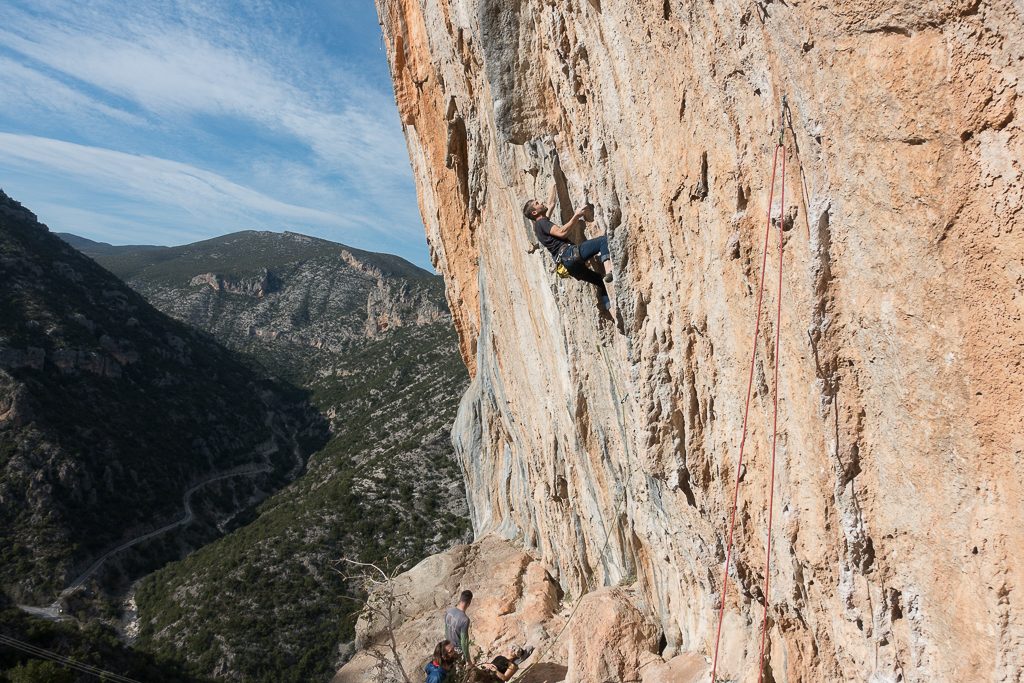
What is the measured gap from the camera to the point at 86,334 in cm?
5388

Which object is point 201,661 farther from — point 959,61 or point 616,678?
point 959,61

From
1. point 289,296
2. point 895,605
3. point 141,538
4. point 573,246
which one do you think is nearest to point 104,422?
point 141,538

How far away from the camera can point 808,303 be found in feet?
13.8

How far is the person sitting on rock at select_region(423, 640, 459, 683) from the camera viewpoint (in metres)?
8.27

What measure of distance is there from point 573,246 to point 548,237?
345 mm

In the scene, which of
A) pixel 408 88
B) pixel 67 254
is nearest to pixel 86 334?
pixel 67 254

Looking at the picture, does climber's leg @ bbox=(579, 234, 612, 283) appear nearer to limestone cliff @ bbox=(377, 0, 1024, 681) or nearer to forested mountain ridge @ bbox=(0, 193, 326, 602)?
limestone cliff @ bbox=(377, 0, 1024, 681)

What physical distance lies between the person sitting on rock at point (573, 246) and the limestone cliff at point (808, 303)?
0.81 feet

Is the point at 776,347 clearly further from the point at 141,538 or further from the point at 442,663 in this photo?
the point at 141,538

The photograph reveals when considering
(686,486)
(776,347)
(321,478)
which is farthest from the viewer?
(321,478)

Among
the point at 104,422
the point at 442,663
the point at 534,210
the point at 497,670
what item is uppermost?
the point at 534,210

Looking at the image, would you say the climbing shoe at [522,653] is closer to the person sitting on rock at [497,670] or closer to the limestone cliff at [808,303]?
the person sitting on rock at [497,670]

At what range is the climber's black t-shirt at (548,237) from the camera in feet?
24.1

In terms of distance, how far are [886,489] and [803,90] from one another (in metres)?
2.47
